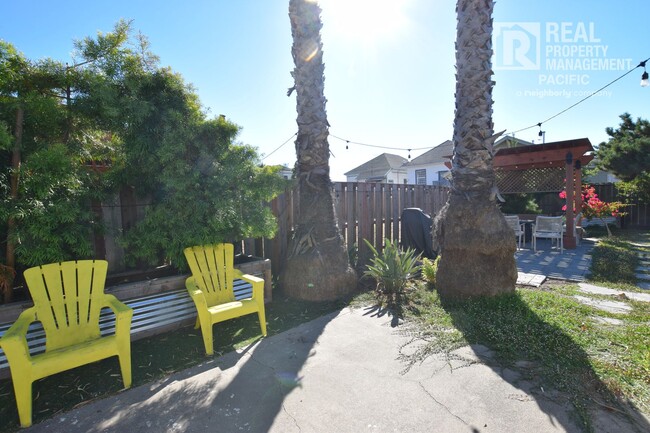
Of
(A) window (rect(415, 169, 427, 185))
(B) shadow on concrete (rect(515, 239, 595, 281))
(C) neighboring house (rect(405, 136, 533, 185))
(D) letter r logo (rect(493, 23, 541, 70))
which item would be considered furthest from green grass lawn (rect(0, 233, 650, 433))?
(A) window (rect(415, 169, 427, 185))

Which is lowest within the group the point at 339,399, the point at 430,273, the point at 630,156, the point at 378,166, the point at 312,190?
the point at 339,399

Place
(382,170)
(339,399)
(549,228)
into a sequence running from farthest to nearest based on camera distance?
(382,170), (549,228), (339,399)

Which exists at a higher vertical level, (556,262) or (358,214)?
(358,214)

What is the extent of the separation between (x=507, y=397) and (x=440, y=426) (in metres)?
0.58

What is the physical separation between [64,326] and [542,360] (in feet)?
12.3

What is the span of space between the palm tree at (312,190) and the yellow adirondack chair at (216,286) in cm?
Result: 100

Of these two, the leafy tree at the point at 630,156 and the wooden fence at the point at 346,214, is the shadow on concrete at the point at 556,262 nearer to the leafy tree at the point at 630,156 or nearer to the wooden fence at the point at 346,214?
the wooden fence at the point at 346,214

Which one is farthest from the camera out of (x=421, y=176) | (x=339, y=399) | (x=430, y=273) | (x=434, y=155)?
(x=421, y=176)

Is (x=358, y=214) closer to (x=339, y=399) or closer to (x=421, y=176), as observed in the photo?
(x=339, y=399)

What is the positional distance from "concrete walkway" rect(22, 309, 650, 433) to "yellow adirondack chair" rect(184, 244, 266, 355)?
376mm

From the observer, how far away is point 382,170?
2555 cm

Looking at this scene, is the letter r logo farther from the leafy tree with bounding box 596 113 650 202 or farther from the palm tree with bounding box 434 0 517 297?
the leafy tree with bounding box 596 113 650 202

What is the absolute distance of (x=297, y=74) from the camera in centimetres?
429

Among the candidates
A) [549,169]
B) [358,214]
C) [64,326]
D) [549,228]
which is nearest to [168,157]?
[64,326]
